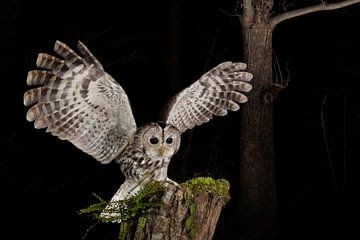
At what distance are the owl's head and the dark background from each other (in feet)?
7.65

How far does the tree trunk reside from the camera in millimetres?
5629

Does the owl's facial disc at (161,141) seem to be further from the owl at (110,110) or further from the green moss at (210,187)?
the green moss at (210,187)

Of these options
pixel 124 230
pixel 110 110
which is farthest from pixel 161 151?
pixel 124 230

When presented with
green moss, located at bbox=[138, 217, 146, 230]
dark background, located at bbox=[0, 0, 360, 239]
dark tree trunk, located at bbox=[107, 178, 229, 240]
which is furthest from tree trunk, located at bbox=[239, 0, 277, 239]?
green moss, located at bbox=[138, 217, 146, 230]

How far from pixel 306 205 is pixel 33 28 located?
359 cm

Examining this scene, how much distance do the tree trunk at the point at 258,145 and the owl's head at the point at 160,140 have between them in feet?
5.07

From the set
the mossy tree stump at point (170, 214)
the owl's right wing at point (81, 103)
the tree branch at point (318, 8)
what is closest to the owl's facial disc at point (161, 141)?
the owl's right wing at point (81, 103)

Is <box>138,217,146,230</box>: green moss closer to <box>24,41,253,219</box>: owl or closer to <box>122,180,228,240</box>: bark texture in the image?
<box>122,180,228,240</box>: bark texture

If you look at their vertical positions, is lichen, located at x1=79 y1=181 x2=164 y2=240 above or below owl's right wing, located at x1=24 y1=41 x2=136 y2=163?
below

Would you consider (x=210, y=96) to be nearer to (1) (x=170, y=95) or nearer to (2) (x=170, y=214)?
(2) (x=170, y=214)

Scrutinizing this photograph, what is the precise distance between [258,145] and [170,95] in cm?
208

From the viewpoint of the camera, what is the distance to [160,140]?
4.27m

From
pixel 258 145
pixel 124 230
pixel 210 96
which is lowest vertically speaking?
pixel 258 145

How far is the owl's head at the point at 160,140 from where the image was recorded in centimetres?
425
